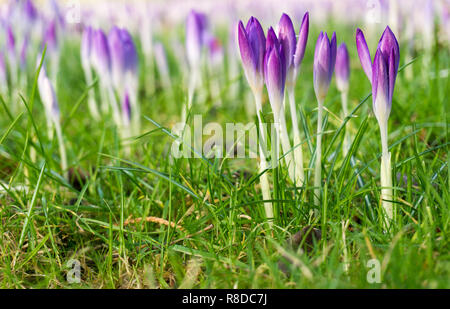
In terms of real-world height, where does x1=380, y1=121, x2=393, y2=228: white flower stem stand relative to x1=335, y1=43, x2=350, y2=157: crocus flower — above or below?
below

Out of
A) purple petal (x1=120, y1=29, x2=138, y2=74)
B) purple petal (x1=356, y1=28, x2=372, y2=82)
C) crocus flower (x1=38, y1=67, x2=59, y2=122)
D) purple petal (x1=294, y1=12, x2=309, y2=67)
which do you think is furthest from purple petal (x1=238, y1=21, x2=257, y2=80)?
purple petal (x1=120, y1=29, x2=138, y2=74)

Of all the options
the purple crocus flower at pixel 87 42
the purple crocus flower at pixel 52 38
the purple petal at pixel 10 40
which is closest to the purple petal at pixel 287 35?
the purple crocus flower at pixel 87 42

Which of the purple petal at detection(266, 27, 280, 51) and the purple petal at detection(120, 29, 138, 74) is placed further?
the purple petal at detection(120, 29, 138, 74)

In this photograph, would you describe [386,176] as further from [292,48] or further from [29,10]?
[29,10]

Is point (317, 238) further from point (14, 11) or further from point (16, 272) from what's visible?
point (14, 11)

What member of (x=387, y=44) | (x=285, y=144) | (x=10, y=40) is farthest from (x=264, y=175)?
(x=10, y=40)

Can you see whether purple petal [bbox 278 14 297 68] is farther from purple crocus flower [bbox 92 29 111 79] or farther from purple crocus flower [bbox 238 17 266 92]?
purple crocus flower [bbox 92 29 111 79]

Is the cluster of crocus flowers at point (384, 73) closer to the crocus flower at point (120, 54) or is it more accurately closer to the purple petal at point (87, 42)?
the crocus flower at point (120, 54)
